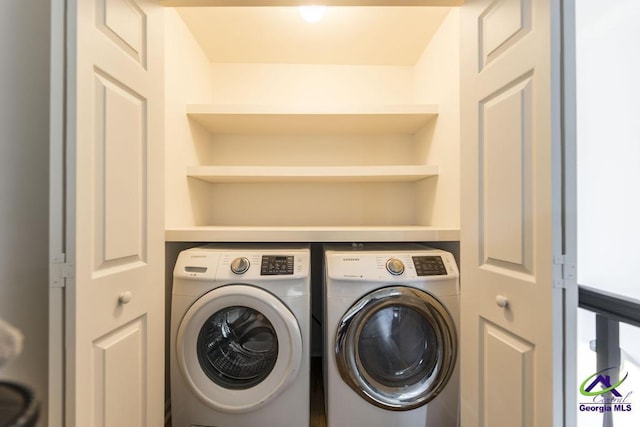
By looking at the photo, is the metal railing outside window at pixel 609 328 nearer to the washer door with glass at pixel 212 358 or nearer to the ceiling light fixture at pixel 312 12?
the washer door with glass at pixel 212 358

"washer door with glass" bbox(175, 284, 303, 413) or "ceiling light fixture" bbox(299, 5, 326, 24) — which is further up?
"ceiling light fixture" bbox(299, 5, 326, 24)

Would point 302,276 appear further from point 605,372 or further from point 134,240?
point 605,372

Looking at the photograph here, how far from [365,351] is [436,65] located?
172 centimetres

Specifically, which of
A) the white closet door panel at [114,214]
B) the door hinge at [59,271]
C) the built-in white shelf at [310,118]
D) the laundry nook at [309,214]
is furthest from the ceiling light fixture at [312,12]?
the door hinge at [59,271]

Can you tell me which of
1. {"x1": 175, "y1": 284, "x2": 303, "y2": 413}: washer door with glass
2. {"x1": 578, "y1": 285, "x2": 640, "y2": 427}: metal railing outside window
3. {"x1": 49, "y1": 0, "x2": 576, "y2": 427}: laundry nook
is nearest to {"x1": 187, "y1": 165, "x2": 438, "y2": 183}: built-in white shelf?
{"x1": 49, "y1": 0, "x2": 576, "y2": 427}: laundry nook

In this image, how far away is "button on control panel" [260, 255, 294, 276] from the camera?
1.34 metres

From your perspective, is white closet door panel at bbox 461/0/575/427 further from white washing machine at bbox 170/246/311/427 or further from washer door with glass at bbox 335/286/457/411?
white washing machine at bbox 170/246/311/427

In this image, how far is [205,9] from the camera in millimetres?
1567

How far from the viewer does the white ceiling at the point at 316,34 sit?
1.60 m

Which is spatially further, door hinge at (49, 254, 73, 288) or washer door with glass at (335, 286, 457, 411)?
washer door with glass at (335, 286, 457, 411)

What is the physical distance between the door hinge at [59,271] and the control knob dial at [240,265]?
2.10ft

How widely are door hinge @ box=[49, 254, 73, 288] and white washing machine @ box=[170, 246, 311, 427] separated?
1.89 feet

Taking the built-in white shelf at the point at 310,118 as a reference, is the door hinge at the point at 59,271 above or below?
below

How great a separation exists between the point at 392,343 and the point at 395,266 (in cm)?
37
